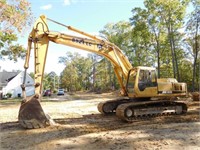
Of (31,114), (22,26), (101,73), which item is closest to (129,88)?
(31,114)

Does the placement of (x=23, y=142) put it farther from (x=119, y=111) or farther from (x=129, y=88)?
(x=129, y=88)

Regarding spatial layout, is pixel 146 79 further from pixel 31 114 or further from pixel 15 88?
pixel 15 88

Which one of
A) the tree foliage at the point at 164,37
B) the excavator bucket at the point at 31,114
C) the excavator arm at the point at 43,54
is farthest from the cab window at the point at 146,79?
the tree foliage at the point at 164,37

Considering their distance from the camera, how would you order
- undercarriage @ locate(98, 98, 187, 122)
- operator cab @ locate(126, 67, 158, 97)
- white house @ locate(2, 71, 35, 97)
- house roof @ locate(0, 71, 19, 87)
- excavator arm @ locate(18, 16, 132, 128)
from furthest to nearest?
house roof @ locate(0, 71, 19, 87), white house @ locate(2, 71, 35, 97), operator cab @ locate(126, 67, 158, 97), undercarriage @ locate(98, 98, 187, 122), excavator arm @ locate(18, 16, 132, 128)

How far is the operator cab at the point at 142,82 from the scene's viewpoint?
1219 centimetres

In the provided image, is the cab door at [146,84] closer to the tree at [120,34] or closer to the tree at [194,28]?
the tree at [194,28]

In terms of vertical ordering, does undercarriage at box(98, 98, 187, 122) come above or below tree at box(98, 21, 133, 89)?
below

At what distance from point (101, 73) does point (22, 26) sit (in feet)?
183

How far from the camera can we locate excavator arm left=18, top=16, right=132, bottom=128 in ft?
32.7

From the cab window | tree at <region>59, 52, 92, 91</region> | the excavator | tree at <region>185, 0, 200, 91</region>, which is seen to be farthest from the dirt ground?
tree at <region>59, 52, 92, 91</region>

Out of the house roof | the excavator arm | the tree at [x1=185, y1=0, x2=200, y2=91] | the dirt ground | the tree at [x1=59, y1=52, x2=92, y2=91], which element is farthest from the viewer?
the tree at [x1=59, y1=52, x2=92, y2=91]

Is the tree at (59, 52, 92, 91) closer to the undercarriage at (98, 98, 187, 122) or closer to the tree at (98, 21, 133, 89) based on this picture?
the tree at (98, 21, 133, 89)

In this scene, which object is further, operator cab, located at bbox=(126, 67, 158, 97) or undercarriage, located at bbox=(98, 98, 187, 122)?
operator cab, located at bbox=(126, 67, 158, 97)

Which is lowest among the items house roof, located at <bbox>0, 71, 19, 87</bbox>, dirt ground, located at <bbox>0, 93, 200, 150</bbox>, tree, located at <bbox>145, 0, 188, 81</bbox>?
dirt ground, located at <bbox>0, 93, 200, 150</bbox>
